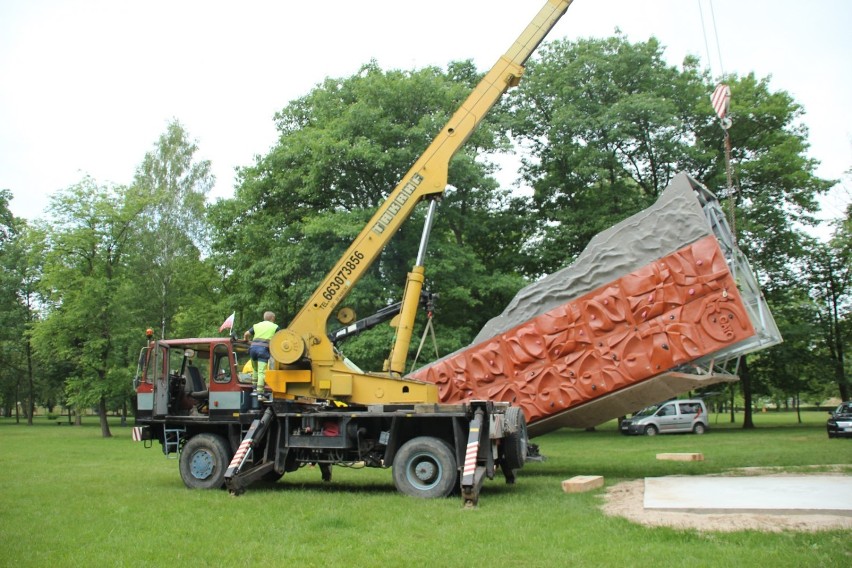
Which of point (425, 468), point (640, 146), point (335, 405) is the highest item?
point (640, 146)

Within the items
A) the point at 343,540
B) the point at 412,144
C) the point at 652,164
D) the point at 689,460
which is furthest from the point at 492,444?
the point at 652,164

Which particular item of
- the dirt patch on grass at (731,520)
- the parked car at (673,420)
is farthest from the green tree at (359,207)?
the dirt patch on grass at (731,520)

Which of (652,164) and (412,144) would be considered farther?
(652,164)

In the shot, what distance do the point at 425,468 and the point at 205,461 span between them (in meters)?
4.20

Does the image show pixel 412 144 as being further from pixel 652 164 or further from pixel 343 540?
pixel 343 540

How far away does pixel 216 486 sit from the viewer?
13.0 metres

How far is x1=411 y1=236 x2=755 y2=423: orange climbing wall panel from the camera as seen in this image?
1452 centimetres

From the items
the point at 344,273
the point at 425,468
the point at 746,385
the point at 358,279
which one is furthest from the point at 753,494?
the point at 746,385

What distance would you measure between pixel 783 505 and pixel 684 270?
660 cm

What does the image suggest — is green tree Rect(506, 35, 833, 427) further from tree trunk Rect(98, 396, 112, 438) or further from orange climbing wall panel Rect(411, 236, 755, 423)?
tree trunk Rect(98, 396, 112, 438)

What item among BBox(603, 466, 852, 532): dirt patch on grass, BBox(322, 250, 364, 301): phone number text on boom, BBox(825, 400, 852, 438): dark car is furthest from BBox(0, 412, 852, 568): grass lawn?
BBox(825, 400, 852, 438): dark car

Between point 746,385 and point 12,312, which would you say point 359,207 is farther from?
point 12,312

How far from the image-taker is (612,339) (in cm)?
1559

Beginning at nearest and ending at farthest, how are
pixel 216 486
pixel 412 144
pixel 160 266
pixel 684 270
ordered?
pixel 216 486, pixel 684 270, pixel 412 144, pixel 160 266
